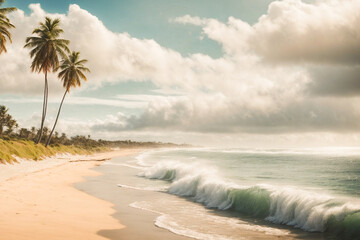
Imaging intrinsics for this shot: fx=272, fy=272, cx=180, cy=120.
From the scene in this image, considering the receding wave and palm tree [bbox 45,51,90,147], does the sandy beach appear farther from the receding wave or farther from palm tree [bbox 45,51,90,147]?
palm tree [bbox 45,51,90,147]

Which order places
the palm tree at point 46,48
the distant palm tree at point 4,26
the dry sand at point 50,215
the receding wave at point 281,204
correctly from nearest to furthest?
the dry sand at point 50,215, the receding wave at point 281,204, the distant palm tree at point 4,26, the palm tree at point 46,48

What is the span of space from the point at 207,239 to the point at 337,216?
14.4 ft

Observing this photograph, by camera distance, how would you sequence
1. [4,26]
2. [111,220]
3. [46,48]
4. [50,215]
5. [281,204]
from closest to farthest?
1. [50,215]
2. [111,220]
3. [281,204]
4. [4,26]
5. [46,48]

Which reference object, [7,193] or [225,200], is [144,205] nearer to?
[225,200]

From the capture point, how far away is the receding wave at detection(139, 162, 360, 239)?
331 inches

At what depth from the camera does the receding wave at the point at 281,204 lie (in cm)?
841

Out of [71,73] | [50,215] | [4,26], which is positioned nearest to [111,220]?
[50,215]

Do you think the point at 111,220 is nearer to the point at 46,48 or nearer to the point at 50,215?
the point at 50,215

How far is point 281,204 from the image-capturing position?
10477 mm

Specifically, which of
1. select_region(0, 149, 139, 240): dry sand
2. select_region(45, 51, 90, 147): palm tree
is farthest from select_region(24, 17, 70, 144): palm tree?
select_region(0, 149, 139, 240): dry sand

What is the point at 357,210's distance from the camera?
8.59m

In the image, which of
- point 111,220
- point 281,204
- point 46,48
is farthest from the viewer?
point 46,48

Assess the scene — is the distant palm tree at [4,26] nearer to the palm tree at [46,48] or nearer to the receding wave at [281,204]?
the palm tree at [46,48]

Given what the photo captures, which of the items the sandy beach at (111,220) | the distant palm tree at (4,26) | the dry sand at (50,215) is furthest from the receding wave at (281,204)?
the distant palm tree at (4,26)
